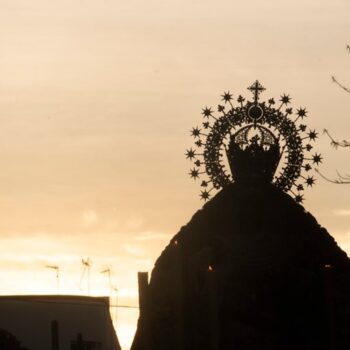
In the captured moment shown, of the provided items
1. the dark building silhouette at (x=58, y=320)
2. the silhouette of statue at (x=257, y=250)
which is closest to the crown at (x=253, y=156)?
the silhouette of statue at (x=257, y=250)

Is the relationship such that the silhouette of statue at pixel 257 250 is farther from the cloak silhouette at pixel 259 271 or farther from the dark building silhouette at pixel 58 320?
the dark building silhouette at pixel 58 320

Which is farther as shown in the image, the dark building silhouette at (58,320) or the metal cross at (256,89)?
the dark building silhouette at (58,320)

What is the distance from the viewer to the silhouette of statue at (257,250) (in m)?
45.6

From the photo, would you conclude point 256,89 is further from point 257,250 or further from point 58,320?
point 58,320

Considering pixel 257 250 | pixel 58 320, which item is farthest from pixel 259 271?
pixel 58 320

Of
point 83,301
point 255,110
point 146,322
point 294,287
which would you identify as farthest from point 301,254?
point 83,301

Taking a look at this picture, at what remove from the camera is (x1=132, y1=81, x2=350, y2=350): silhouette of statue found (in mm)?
45625

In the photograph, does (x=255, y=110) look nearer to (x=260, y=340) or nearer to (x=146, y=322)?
(x=260, y=340)

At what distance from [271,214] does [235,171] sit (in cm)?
149

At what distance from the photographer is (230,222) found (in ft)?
156

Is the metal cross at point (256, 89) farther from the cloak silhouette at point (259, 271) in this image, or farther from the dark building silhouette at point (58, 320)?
the dark building silhouette at point (58, 320)

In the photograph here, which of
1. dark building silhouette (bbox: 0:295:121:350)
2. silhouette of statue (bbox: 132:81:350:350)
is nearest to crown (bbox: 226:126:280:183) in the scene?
silhouette of statue (bbox: 132:81:350:350)

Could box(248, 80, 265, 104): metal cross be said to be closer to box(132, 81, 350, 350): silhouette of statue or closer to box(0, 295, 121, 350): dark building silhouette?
box(132, 81, 350, 350): silhouette of statue

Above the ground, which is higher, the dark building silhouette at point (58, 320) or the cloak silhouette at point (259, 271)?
the dark building silhouette at point (58, 320)
